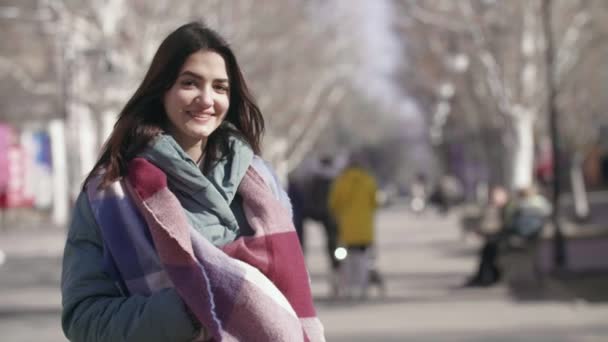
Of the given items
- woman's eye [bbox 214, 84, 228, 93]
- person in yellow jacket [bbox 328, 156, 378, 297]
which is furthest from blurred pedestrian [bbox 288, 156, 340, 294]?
woman's eye [bbox 214, 84, 228, 93]

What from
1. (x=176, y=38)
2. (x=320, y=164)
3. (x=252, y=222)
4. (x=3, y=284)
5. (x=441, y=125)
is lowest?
(x=441, y=125)

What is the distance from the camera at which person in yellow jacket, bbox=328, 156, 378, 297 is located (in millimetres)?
18562

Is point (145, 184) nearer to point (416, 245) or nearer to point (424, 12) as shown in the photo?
point (416, 245)

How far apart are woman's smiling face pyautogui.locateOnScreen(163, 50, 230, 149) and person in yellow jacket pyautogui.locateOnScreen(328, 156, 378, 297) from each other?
14.9m

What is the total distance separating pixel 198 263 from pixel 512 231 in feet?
57.6

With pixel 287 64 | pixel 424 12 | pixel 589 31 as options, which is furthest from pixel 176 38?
pixel 287 64

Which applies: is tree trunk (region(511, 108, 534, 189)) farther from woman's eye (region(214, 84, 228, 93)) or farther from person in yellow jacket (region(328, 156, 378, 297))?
woman's eye (region(214, 84, 228, 93))

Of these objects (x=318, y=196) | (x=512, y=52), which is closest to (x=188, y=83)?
(x=318, y=196)

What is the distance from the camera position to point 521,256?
20641 millimetres

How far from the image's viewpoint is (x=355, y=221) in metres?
18.6

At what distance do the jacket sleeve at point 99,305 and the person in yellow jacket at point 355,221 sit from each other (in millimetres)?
15010

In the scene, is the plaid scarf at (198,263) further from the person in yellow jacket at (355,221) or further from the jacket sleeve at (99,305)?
the person in yellow jacket at (355,221)

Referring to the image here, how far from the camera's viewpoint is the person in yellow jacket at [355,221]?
1856 centimetres

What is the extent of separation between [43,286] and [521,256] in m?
6.70
